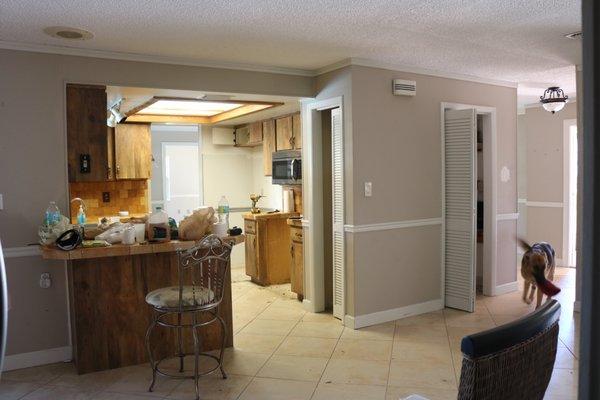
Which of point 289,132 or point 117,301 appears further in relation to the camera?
point 289,132

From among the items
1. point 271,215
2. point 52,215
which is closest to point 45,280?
point 52,215

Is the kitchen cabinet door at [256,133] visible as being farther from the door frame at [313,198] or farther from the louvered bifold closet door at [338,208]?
the louvered bifold closet door at [338,208]

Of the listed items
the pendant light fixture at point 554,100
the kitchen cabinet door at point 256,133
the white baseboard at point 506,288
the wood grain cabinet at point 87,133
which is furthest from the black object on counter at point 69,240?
the pendant light fixture at point 554,100

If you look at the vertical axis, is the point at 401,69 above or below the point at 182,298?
above

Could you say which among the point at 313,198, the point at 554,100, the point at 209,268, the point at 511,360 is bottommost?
the point at 209,268

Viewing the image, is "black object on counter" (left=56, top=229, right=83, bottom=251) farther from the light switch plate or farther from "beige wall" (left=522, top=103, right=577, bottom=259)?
"beige wall" (left=522, top=103, right=577, bottom=259)

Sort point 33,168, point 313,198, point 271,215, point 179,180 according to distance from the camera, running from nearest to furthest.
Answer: point 33,168, point 313,198, point 271,215, point 179,180

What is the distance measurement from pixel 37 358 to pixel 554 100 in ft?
18.2

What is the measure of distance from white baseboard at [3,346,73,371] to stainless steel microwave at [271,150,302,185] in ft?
9.43

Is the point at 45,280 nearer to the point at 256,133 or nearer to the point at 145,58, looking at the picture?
the point at 145,58

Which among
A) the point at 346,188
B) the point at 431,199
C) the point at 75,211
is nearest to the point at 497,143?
the point at 431,199

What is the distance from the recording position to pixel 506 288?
18.4 feet

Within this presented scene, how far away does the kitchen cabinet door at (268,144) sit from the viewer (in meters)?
6.39

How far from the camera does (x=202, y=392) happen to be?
315 centimetres
